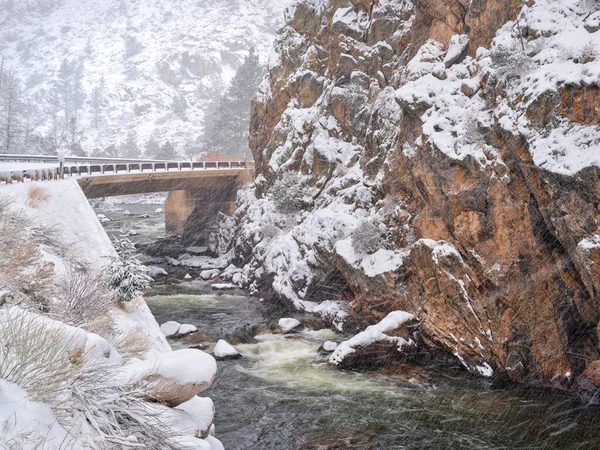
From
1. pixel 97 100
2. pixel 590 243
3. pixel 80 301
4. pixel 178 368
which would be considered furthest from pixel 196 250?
pixel 97 100

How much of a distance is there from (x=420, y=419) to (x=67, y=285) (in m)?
10.9

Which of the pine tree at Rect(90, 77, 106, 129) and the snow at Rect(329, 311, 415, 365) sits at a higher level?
the snow at Rect(329, 311, 415, 365)

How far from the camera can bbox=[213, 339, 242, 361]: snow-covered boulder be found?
1928cm

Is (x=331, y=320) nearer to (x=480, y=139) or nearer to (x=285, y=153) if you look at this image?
(x=480, y=139)

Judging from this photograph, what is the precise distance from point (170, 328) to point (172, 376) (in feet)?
48.4

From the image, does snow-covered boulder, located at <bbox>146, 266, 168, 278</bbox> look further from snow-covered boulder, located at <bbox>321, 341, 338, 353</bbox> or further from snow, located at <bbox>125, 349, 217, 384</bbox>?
snow, located at <bbox>125, 349, 217, 384</bbox>

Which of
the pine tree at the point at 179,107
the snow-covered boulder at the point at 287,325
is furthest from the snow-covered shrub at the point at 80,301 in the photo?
the pine tree at the point at 179,107

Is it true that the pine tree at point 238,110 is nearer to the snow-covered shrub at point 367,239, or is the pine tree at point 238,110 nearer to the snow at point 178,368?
the snow-covered shrub at point 367,239

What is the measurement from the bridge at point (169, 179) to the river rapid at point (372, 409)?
564 inches

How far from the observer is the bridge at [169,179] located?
32.5m

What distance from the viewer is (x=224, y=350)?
1953 cm

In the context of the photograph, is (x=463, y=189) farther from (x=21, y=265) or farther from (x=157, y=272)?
(x=157, y=272)

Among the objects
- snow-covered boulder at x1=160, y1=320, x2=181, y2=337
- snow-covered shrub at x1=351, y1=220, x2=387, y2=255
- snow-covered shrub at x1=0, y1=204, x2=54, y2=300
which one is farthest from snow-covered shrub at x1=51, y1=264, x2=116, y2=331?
snow-covered shrub at x1=351, y1=220, x2=387, y2=255

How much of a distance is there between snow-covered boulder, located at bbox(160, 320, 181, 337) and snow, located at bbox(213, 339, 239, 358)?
268 cm
